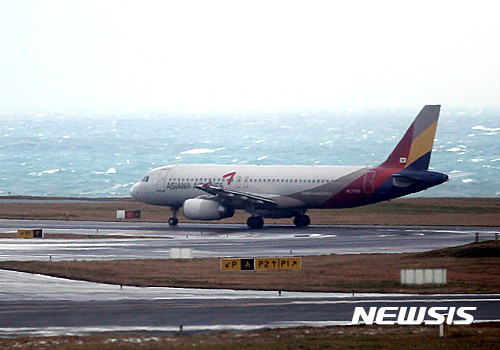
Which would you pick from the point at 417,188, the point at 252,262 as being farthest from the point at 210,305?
the point at 417,188

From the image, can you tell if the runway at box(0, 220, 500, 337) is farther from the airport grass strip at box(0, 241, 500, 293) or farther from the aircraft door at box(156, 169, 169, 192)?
the aircraft door at box(156, 169, 169, 192)

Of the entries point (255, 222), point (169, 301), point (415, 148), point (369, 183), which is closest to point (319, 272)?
point (169, 301)

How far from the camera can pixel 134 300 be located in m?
34.7

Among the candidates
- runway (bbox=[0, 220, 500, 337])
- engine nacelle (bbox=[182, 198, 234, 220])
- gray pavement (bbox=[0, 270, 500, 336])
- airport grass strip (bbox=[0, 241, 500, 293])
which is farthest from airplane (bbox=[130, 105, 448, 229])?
gray pavement (bbox=[0, 270, 500, 336])

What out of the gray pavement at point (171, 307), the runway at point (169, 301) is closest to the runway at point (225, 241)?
the runway at point (169, 301)

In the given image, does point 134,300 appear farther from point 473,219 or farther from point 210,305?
point 473,219

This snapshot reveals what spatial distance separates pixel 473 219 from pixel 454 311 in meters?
53.9

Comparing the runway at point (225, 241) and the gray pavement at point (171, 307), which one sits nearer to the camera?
the gray pavement at point (171, 307)

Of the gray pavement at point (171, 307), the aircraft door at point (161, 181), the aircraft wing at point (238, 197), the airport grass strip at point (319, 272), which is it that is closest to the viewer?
the gray pavement at point (171, 307)

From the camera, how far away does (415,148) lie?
7125 centimetres

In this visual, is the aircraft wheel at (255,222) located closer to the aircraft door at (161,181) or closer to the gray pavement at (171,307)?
the aircraft door at (161,181)

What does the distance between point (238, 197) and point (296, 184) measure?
15.7ft

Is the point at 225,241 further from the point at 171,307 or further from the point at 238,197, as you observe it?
the point at 171,307

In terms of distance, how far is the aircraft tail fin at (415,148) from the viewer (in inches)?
2793
